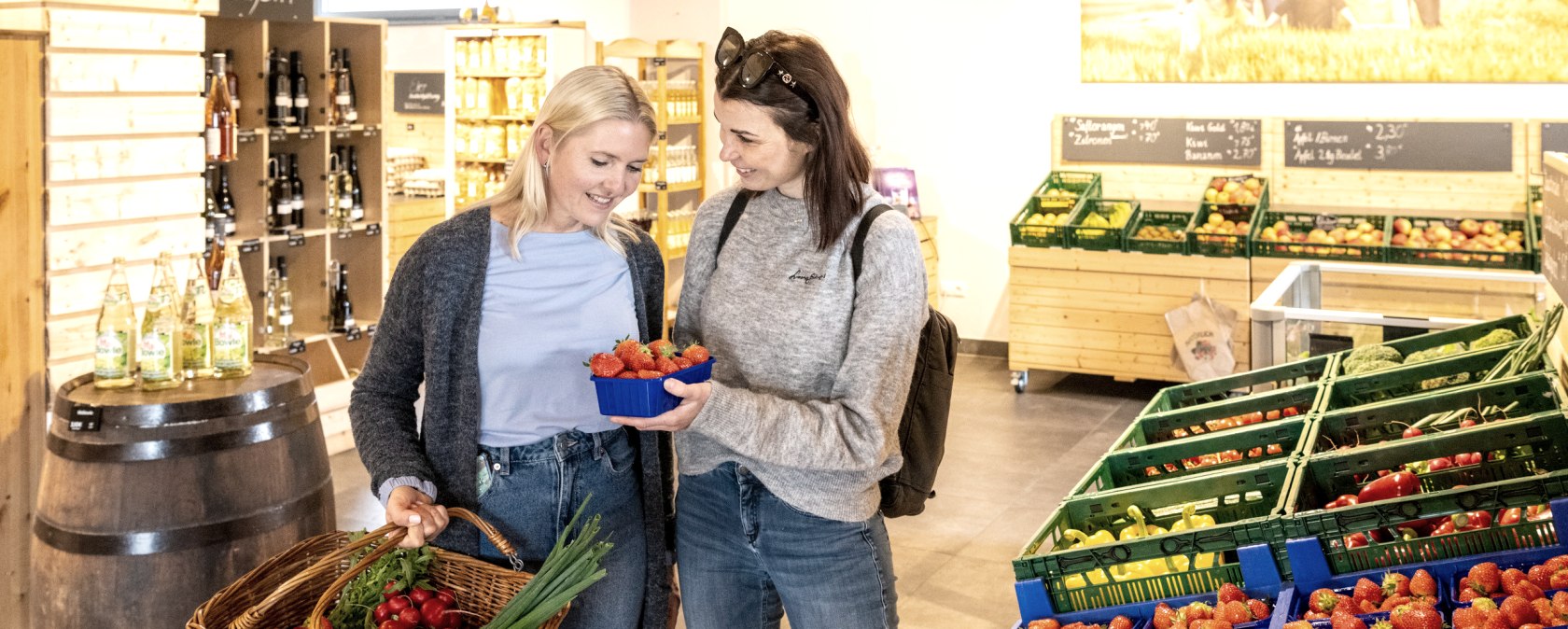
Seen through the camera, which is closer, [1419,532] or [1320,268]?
[1419,532]

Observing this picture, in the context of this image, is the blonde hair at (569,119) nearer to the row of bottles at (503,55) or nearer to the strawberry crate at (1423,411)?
the strawberry crate at (1423,411)

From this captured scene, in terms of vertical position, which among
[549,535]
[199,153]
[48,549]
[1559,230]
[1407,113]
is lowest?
[48,549]

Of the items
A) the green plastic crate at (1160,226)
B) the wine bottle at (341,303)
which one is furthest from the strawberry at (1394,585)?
the wine bottle at (341,303)

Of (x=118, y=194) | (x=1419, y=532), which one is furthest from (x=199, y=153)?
(x=1419, y=532)

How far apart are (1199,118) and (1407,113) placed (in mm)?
1091

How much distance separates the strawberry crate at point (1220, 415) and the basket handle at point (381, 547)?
1.93 meters

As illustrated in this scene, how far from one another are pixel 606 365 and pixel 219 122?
424cm

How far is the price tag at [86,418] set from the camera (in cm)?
303

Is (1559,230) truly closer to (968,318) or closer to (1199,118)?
(1199,118)

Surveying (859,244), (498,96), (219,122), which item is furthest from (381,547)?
(498,96)

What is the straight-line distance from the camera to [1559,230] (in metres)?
3.11

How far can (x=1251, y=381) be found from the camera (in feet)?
12.6

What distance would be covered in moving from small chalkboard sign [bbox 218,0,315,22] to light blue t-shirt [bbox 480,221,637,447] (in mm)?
3325

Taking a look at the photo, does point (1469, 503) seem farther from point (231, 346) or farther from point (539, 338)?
point (231, 346)
